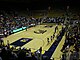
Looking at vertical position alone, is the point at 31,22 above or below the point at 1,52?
below

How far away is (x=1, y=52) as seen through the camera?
372 inches

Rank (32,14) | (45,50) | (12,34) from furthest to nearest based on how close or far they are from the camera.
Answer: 1. (32,14)
2. (12,34)
3. (45,50)

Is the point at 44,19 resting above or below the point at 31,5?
below

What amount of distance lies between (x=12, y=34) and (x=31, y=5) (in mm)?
20807

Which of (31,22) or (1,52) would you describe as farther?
(31,22)

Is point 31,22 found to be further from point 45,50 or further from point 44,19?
point 45,50

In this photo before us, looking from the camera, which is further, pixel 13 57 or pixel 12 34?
pixel 12 34

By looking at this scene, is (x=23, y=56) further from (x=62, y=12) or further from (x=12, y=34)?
(x=62, y=12)

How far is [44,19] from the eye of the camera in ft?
131

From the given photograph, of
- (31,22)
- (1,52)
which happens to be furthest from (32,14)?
(1,52)

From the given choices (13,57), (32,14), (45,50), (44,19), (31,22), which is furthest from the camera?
(32,14)

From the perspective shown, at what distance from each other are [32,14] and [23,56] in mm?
33853

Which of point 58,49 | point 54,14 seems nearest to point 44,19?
point 54,14

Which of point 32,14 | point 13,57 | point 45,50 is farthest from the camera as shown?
point 32,14
